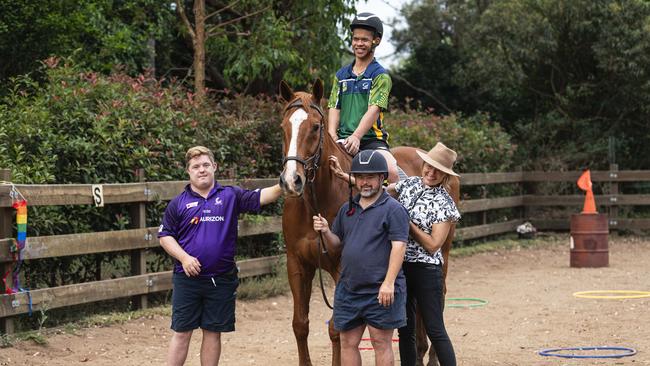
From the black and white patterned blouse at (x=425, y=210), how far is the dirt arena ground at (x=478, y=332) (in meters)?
1.79

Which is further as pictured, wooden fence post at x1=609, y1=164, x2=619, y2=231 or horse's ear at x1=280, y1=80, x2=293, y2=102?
wooden fence post at x1=609, y1=164, x2=619, y2=231

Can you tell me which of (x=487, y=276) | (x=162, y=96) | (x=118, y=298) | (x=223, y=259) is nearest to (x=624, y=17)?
(x=487, y=276)

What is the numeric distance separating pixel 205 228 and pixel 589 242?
9.54 meters

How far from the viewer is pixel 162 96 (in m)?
10.3

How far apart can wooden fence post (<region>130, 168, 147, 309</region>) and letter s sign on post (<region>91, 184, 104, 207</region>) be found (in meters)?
0.67

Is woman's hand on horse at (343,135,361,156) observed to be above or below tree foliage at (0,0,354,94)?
below

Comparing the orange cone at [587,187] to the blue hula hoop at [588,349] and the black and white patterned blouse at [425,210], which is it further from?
the black and white patterned blouse at [425,210]

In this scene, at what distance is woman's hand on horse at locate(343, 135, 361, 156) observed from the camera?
633 cm

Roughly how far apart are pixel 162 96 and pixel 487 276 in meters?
5.64

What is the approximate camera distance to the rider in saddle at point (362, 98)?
635cm

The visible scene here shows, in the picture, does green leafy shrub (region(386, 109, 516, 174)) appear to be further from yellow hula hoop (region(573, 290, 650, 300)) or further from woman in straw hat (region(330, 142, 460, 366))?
woman in straw hat (region(330, 142, 460, 366))

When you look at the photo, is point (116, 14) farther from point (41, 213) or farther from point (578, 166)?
point (578, 166)

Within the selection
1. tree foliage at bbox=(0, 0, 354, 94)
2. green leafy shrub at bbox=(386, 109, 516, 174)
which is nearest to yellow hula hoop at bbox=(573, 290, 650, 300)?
green leafy shrub at bbox=(386, 109, 516, 174)

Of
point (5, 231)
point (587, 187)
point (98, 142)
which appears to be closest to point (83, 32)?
point (98, 142)
